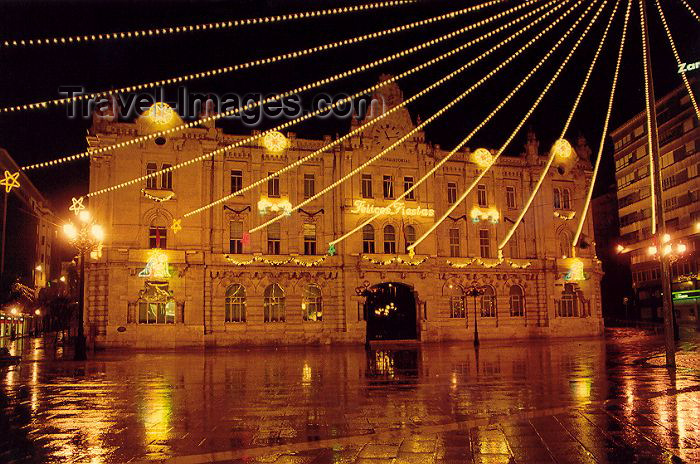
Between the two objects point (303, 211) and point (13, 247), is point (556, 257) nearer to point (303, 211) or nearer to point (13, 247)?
point (303, 211)

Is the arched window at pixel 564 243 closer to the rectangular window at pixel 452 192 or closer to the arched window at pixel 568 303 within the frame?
the arched window at pixel 568 303

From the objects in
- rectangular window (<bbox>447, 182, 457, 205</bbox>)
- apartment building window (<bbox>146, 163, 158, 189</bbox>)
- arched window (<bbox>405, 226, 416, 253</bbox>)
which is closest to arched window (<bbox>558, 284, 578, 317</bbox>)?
rectangular window (<bbox>447, 182, 457, 205</bbox>)

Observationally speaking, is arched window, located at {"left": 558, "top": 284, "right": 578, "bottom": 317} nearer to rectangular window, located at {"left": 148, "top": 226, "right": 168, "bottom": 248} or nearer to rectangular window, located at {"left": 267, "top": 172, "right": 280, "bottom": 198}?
rectangular window, located at {"left": 267, "top": 172, "right": 280, "bottom": 198}

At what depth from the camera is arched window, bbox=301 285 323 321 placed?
4469 cm

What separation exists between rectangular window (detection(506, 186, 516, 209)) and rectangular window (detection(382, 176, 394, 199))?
10.7 meters

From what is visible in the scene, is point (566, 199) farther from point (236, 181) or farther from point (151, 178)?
point (151, 178)

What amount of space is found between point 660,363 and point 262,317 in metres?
27.3

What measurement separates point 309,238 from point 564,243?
22.3 meters

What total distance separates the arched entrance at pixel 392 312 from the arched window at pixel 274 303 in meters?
7.03

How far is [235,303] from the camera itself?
43438 millimetres

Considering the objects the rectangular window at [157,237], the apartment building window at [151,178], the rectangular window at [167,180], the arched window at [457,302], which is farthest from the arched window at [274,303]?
the arched window at [457,302]

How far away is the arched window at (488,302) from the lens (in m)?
48.9

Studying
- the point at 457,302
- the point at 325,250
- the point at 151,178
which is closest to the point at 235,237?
the point at 325,250

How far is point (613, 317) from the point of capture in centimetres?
8900
